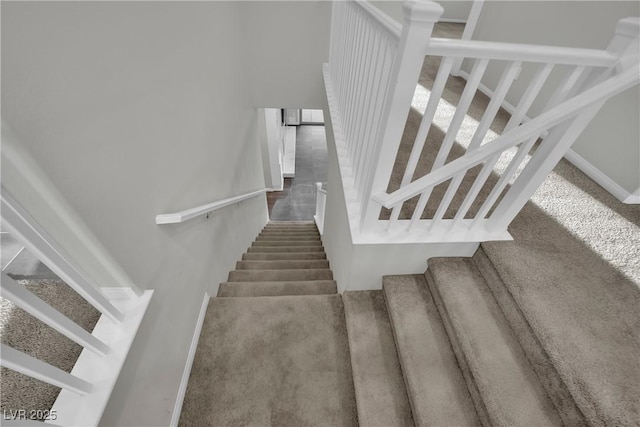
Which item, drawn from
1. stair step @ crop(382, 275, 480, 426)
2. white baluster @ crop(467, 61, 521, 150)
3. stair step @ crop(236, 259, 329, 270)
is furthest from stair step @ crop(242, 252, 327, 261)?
white baluster @ crop(467, 61, 521, 150)

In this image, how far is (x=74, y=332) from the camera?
787 mm

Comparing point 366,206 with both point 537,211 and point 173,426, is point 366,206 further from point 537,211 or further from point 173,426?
point 173,426

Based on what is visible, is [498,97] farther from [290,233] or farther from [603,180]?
[290,233]

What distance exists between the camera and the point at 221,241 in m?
2.47

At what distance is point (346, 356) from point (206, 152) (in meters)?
1.62

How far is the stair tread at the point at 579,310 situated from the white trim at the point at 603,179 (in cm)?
61

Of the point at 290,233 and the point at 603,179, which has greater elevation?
the point at 603,179

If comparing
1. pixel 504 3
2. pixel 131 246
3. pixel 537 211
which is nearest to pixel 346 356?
pixel 131 246

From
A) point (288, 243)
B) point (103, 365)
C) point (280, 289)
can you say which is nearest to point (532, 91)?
point (103, 365)

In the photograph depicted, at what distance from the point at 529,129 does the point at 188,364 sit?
206 cm

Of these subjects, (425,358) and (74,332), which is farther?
(425,358)

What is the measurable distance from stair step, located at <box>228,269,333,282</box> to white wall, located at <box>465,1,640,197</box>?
2.13m

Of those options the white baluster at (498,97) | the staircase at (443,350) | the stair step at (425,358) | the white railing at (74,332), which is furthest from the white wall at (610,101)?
the white railing at (74,332)

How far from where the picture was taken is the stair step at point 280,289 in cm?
222
